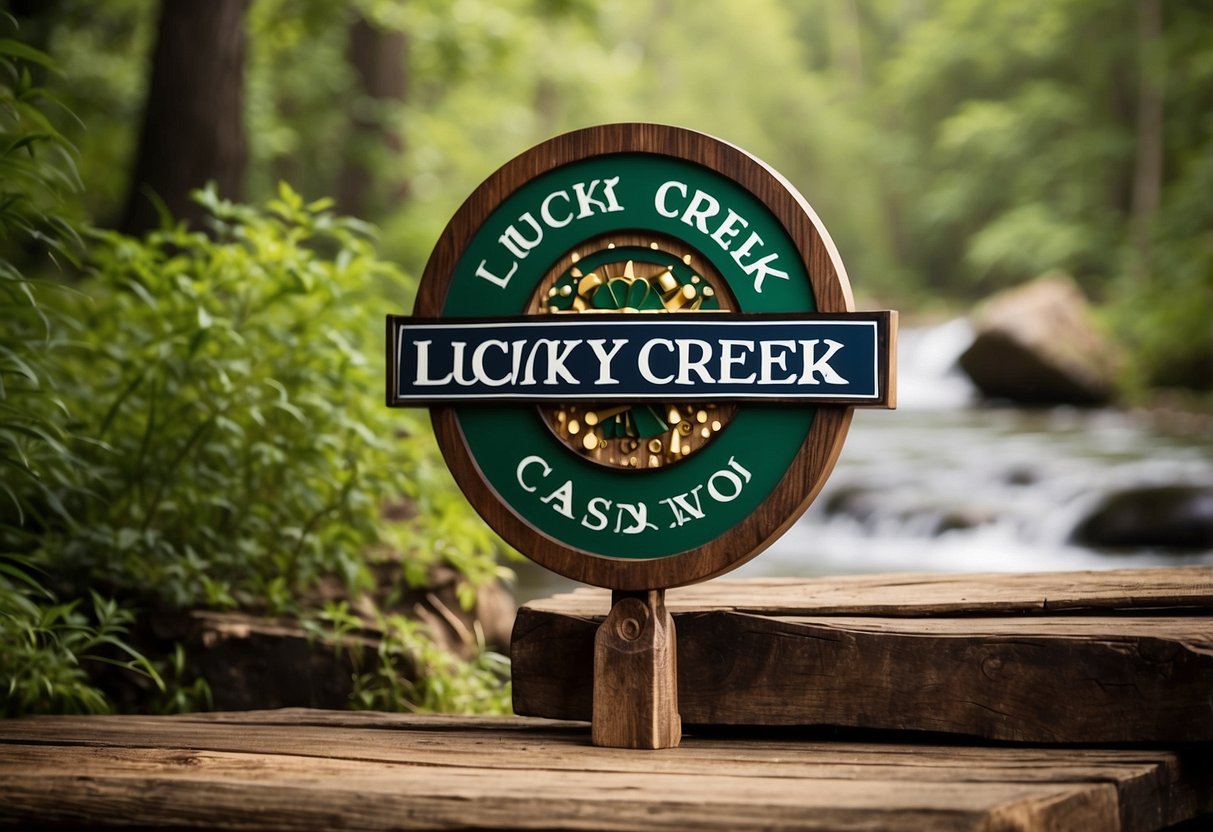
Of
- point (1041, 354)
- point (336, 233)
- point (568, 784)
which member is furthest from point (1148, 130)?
point (568, 784)

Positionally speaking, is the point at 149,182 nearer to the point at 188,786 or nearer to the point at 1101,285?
→ the point at 188,786

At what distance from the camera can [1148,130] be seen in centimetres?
2097

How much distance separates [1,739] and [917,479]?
8.72 meters

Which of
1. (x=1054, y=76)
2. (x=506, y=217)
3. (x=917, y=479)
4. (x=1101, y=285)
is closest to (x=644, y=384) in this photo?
(x=506, y=217)

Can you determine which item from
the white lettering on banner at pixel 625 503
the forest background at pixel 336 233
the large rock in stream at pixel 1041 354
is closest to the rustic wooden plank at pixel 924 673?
the white lettering on banner at pixel 625 503

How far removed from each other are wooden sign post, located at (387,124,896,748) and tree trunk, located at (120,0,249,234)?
352 cm

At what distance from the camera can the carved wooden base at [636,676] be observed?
7.20ft

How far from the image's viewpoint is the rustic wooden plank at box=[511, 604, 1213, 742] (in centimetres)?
204

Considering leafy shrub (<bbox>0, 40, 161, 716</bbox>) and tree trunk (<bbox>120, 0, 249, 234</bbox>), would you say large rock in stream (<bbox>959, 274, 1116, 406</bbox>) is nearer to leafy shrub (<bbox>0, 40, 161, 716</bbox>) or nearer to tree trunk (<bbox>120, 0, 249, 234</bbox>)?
tree trunk (<bbox>120, 0, 249, 234</bbox>)

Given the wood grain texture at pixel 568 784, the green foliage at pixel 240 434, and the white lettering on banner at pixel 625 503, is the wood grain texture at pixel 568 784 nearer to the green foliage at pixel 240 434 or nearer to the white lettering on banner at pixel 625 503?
the white lettering on banner at pixel 625 503

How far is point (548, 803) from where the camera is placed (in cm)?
177

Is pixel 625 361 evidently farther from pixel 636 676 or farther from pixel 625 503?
pixel 636 676

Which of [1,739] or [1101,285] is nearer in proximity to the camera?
[1,739]

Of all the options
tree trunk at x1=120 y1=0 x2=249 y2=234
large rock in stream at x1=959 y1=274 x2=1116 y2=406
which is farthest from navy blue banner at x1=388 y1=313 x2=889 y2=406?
large rock in stream at x1=959 y1=274 x2=1116 y2=406
